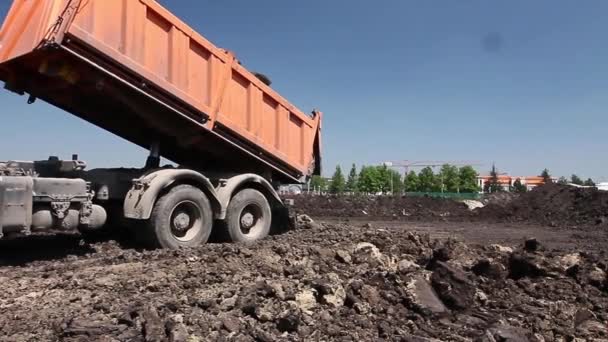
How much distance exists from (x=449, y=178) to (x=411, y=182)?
6.63 meters

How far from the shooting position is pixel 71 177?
785cm

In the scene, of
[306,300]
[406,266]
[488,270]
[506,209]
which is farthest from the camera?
[506,209]

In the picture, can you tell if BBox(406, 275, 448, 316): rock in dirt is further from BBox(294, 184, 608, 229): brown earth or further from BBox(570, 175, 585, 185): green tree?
BBox(570, 175, 585, 185): green tree

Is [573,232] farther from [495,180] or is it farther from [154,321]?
[495,180]

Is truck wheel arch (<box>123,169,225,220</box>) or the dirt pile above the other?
truck wheel arch (<box>123,169,225,220</box>)

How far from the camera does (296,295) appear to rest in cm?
555

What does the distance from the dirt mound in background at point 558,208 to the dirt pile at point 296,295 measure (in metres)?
13.1

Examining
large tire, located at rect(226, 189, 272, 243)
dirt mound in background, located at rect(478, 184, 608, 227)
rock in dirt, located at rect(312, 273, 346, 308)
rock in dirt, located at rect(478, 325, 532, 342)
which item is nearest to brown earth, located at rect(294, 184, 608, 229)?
dirt mound in background, located at rect(478, 184, 608, 227)

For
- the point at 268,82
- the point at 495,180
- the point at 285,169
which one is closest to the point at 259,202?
the point at 285,169

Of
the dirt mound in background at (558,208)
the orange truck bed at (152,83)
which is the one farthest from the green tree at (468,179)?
the orange truck bed at (152,83)

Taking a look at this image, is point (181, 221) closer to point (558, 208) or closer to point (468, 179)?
point (558, 208)

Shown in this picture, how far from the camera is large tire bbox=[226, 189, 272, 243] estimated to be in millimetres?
9016


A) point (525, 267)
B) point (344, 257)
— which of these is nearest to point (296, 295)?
point (344, 257)

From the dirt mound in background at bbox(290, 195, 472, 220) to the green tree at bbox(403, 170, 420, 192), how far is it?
5552cm
